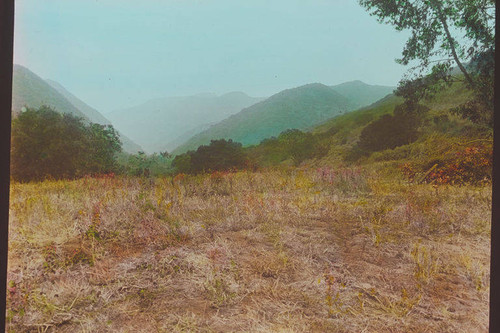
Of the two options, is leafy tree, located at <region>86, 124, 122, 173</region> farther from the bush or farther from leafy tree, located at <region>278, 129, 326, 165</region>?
the bush

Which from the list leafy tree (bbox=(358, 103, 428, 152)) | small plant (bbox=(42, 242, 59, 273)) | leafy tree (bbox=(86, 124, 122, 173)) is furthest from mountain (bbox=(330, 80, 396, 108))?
small plant (bbox=(42, 242, 59, 273))

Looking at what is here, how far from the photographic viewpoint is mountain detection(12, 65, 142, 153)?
3381 mm

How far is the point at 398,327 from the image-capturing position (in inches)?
97.2

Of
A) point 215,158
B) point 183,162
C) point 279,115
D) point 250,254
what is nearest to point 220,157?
point 215,158

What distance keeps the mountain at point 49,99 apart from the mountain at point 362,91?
2.60 meters

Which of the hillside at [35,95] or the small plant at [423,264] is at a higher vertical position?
the hillside at [35,95]

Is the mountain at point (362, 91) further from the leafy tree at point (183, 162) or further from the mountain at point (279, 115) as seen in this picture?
the leafy tree at point (183, 162)

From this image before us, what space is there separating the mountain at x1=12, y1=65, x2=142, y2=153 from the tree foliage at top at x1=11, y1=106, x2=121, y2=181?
0.10m

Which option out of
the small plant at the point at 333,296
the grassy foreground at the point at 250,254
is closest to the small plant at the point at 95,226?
the grassy foreground at the point at 250,254

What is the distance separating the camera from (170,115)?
3938 millimetres

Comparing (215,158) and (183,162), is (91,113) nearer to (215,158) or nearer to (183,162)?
(183,162)

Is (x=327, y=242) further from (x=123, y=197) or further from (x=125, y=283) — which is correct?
(x=123, y=197)

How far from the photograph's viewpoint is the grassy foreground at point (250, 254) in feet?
8.47

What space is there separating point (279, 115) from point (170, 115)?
135cm
